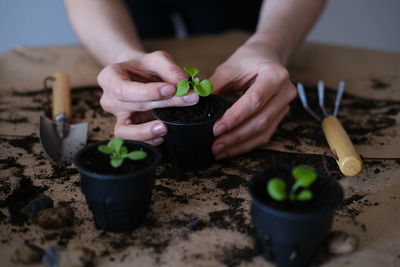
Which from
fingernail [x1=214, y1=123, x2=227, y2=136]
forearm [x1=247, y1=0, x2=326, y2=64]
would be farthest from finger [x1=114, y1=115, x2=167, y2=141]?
forearm [x1=247, y1=0, x2=326, y2=64]

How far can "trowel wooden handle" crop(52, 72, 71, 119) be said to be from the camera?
1.15m

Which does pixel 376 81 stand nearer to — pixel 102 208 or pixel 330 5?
pixel 102 208

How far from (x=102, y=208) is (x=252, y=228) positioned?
0.84ft

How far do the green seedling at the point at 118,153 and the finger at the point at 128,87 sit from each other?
0.60ft

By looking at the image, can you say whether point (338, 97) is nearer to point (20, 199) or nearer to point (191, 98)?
point (191, 98)

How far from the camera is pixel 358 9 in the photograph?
274cm

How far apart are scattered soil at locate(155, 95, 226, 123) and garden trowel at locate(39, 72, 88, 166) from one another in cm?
24

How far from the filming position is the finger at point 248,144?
0.96m

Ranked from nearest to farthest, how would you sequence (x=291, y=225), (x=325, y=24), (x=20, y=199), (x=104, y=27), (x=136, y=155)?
(x=291, y=225)
(x=136, y=155)
(x=20, y=199)
(x=104, y=27)
(x=325, y=24)

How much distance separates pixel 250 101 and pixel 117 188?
37 cm

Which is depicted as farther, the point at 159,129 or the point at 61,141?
the point at 61,141

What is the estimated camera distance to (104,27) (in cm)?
134

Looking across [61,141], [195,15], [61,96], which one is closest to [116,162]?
[61,141]

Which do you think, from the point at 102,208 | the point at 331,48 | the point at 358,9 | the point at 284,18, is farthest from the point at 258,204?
the point at 358,9
